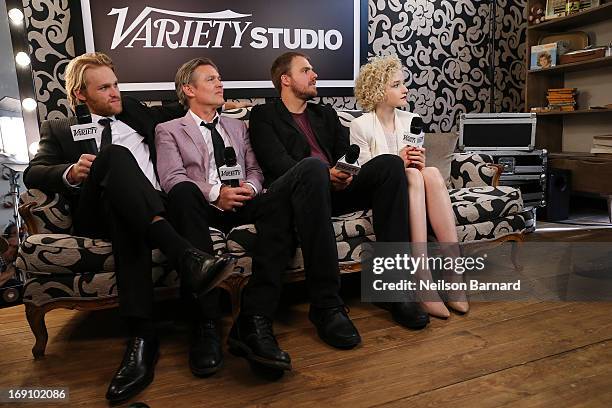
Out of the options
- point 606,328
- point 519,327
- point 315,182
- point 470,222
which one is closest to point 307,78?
point 315,182

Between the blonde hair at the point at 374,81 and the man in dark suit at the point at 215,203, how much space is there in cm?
60

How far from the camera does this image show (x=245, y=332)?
4.99 feet

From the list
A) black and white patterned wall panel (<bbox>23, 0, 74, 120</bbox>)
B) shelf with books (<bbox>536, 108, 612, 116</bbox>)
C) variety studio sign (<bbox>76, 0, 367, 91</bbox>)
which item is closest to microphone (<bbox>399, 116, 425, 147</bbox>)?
variety studio sign (<bbox>76, 0, 367, 91</bbox>)

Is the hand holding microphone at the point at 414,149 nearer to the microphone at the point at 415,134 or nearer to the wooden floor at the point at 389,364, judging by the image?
the microphone at the point at 415,134

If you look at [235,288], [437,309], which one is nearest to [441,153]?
[437,309]

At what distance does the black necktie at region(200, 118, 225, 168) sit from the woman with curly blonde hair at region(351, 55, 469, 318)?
0.61 m

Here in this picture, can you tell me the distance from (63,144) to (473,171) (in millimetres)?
1884

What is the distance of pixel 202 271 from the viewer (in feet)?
4.53

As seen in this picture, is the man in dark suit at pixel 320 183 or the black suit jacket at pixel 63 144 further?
the black suit jacket at pixel 63 144

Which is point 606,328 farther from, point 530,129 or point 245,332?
point 530,129

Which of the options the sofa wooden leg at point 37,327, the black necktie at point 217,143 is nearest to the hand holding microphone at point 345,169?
the black necktie at point 217,143

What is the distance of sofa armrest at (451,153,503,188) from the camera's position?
2.40 meters

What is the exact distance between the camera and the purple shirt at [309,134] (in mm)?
2199

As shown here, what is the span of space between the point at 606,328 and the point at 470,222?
2.13ft
